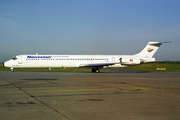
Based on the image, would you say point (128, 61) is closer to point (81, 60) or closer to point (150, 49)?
point (150, 49)

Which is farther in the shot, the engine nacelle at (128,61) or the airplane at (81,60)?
the engine nacelle at (128,61)

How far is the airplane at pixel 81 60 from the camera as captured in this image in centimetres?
3472

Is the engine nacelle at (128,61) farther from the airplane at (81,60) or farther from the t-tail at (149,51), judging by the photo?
the t-tail at (149,51)

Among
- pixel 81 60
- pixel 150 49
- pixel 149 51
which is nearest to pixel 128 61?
pixel 149 51

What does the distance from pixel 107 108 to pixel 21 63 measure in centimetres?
3058

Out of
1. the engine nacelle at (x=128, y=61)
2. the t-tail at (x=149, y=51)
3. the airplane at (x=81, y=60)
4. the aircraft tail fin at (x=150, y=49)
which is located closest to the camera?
the airplane at (x=81, y=60)

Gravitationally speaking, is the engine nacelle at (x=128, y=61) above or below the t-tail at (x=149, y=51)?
below

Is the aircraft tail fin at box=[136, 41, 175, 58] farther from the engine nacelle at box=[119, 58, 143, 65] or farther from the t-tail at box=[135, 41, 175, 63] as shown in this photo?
the engine nacelle at box=[119, 58, 143, 65]

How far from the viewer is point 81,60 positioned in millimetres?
36250

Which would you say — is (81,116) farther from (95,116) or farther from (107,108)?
(107,108)

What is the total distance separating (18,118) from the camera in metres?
5.43

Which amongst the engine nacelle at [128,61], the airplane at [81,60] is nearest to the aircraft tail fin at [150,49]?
the airplane at [81,60]

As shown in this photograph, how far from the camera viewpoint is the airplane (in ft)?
114

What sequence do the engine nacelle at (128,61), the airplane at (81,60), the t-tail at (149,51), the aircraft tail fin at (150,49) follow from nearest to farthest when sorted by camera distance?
the airplane at (81,60)
the engine nacelle at (128,61)
the t-tail at (149,51)
the aircraft tail fin at (150,49)
